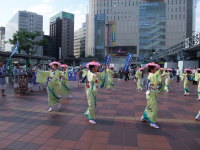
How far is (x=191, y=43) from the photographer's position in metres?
22.5

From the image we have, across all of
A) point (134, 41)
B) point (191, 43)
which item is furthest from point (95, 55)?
point (191, 43)

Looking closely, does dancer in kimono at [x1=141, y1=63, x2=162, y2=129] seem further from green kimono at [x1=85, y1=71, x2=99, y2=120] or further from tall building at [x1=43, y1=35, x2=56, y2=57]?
tall building at [x1=43, y1=35, x2=56, y2=57]

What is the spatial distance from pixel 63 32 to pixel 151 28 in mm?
54025

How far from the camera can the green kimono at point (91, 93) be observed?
5.77 meters

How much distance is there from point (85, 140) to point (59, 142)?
54cm

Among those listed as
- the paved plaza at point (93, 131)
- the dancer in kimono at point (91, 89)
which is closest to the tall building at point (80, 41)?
the paved plaza at point (93, 131)

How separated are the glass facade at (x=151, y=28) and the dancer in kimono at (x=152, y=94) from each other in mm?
76591

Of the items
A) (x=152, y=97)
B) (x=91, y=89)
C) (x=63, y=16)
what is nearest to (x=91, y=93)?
(x=91, y=89)

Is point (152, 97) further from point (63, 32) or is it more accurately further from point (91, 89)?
point (63, 32)

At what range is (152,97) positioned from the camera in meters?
5.66

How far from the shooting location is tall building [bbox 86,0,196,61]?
8062cm

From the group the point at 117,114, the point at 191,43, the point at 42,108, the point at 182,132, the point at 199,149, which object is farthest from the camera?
the point at 191,43

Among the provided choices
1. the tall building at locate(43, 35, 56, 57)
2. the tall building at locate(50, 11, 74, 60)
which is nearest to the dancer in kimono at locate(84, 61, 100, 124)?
the tall building at locate(43, 35, 56, 57)

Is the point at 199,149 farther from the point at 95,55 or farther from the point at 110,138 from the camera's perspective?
the point at 95,55
